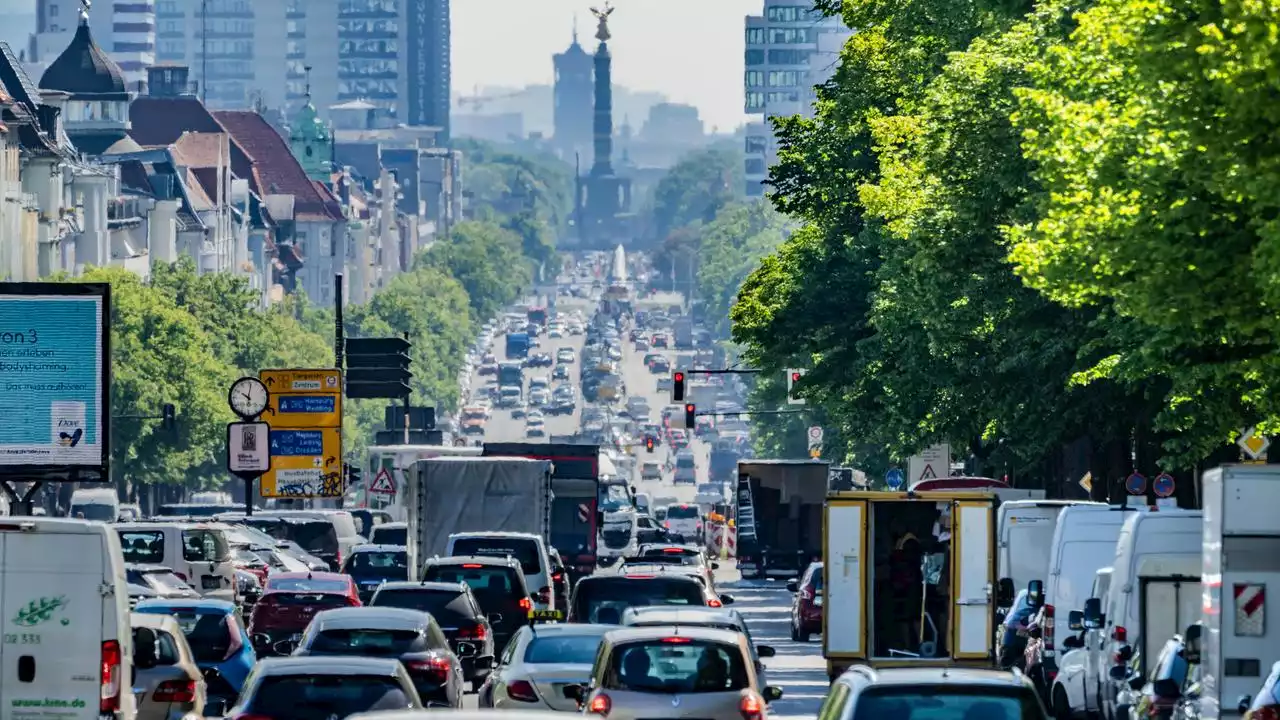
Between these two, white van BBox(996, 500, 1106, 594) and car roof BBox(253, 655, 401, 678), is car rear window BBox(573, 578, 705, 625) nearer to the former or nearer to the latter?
white van BBox(996, 500, 1106, 594)

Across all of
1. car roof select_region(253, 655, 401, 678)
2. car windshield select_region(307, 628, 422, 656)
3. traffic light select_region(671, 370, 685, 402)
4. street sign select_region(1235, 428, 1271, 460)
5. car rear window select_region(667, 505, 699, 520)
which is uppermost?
traffic light select_region(671, 370, 685, 402)

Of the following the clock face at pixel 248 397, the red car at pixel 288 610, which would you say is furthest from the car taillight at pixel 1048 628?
the clock face at pixel 248 397

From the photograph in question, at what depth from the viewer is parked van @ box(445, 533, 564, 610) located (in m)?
44.1

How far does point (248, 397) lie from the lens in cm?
6712

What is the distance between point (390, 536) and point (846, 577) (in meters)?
29.1

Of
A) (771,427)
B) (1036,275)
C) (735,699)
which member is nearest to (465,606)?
(1036,275)

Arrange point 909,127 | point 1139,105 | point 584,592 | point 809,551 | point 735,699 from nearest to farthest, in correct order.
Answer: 1. point 735,699
2. point 1139,105
3. point 584,592
4. point 909,127
5. point 809,551

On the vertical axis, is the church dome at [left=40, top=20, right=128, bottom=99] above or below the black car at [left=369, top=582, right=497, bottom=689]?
above

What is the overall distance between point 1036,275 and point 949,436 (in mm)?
21593

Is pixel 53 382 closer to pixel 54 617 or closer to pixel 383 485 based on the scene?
pixel 54 617

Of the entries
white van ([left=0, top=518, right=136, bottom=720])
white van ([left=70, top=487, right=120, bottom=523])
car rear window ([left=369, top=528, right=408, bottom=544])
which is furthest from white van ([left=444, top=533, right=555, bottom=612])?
white van ([left=70, top=487, right=120, bottom=523])

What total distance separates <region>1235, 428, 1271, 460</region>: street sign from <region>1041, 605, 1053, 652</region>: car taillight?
7.48 meters

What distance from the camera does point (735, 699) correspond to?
2270 cm

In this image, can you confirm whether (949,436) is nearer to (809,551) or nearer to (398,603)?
(809,551)
